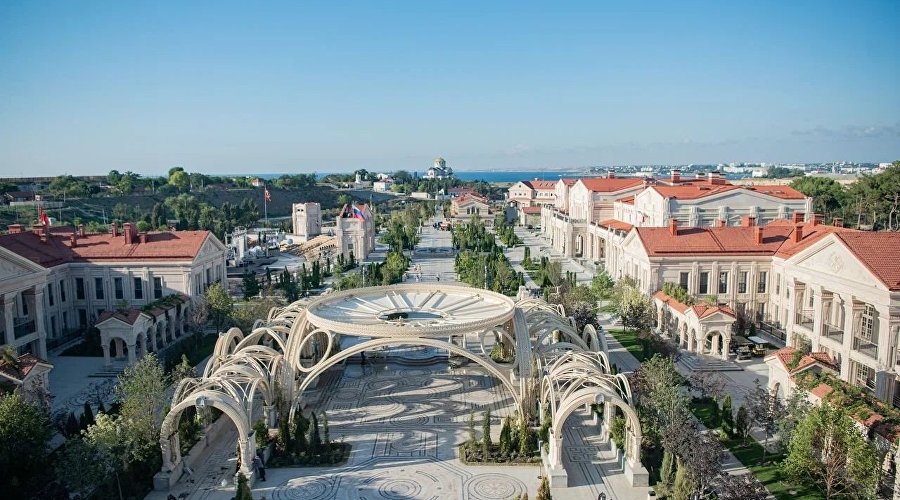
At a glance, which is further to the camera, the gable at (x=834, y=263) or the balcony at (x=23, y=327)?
the balcony at (x=23, y=327)

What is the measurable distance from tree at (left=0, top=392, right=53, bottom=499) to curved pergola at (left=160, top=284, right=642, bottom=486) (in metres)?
3.81

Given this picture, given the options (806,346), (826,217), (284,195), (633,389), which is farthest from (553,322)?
(284,195)

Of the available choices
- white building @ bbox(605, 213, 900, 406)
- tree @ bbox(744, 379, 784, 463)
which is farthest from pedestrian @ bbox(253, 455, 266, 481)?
white building @ bbox(605, 213, 900, 406)

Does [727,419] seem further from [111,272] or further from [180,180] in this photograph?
[180,180]

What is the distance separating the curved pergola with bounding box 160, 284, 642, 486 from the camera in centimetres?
2300

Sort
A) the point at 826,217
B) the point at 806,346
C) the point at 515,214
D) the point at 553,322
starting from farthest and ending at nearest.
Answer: the point at 515,214
the point at 826,217
the point at 806,346
the point at 553,322

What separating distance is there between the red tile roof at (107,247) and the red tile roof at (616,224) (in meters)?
36.8

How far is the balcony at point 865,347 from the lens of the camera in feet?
97.0

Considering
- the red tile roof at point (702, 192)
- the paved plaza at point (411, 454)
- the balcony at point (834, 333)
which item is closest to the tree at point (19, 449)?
Answer: the paved plaza at point (411, 454)

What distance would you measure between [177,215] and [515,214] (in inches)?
2485

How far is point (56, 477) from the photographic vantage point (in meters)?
20.3

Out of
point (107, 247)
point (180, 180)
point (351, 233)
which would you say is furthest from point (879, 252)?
point (180, 180)

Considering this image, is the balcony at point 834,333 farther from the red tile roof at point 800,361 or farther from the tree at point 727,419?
the tree at point 727,419

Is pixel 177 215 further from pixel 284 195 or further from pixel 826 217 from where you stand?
pixel 826 217
